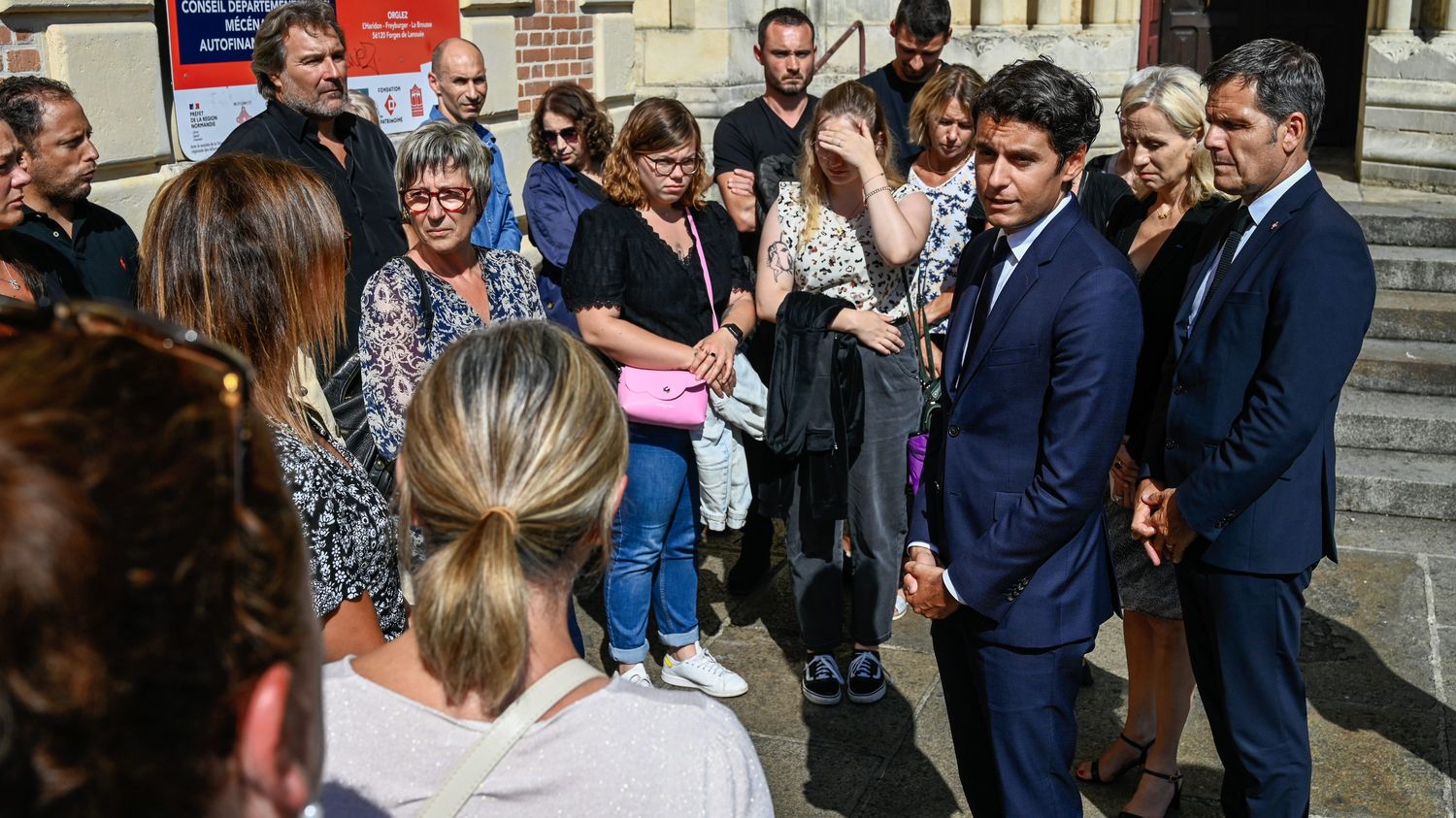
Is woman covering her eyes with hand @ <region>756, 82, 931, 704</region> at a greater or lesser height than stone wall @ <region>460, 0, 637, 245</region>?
lesser

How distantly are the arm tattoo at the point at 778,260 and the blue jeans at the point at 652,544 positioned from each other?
25.8 inches

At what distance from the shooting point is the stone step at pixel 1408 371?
6801 millimetres

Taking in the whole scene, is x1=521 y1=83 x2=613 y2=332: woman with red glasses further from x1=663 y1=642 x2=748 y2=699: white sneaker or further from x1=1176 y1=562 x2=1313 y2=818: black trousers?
x1=1176 y1=562 x2=1313 y2=818: black trousers

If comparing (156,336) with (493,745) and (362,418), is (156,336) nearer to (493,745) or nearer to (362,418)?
(493,745)

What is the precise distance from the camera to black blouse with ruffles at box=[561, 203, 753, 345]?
446 centimetres

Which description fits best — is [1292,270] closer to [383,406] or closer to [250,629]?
[383,406]

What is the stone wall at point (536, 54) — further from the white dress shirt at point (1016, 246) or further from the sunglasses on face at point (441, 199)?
the white dress shirt at point (1016, 246)

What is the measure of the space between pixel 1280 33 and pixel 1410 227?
4.06 metres

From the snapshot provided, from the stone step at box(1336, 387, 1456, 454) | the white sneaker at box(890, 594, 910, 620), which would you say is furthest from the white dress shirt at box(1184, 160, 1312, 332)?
the stone step at box(1336, 387, 1456, 454)

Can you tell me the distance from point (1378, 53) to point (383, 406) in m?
7.91

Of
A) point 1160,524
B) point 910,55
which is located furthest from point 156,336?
point 910,55

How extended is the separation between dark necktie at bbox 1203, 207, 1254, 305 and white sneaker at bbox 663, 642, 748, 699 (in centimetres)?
222

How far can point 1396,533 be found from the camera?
237 inches

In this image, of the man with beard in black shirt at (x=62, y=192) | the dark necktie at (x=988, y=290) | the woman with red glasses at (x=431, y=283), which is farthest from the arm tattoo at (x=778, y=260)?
the man with beard in black shirt at (x=62, y=192)
